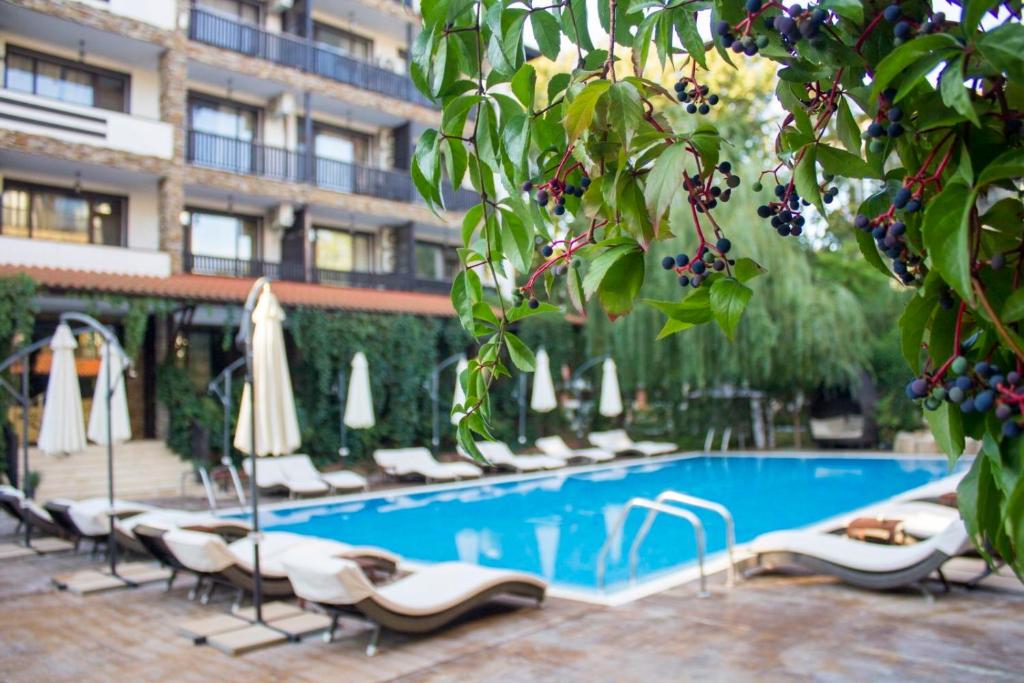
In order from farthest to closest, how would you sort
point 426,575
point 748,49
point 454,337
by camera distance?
point 454,337 < point 426,575 < point 748,49

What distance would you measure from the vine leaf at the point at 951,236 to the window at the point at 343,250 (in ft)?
71.2

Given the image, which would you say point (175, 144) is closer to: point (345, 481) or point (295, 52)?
point (295, 52)

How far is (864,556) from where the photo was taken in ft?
23.4

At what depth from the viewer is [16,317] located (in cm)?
1450

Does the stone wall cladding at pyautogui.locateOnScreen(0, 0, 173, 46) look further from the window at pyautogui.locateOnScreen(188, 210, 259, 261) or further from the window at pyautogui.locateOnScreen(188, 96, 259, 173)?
the window at pyautogui.locateOnScreen(188, 210, 259, 261)

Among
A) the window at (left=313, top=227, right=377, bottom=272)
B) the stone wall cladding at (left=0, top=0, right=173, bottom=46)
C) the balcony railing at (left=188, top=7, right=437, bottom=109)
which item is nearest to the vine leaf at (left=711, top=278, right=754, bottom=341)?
the balcony railing at (left=188, top=7, right=437, bottom=109)

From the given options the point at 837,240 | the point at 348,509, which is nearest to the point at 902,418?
the point at 837,240

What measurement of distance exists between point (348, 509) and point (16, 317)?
6.80 metres

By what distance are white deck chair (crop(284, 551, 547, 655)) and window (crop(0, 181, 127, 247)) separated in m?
13.6

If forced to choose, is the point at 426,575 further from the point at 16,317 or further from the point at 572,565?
the point at 16,317

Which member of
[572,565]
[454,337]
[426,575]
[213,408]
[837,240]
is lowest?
[572,565]

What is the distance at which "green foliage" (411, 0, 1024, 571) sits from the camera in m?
0.80

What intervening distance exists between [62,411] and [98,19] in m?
9.98

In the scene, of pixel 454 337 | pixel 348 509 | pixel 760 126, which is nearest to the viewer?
pixel 348 509
